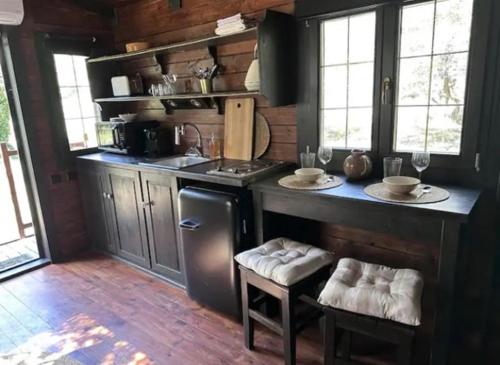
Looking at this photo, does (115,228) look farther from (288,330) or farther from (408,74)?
(408,74)

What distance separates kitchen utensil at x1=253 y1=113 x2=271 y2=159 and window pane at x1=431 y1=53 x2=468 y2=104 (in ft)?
3.53

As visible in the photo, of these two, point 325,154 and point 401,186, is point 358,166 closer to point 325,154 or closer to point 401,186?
point 325,154

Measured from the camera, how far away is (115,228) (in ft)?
10.3

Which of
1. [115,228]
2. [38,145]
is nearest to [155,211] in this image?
[115,228]

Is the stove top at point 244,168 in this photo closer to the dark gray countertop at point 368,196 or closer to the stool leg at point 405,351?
the dark gray countertop at point 368,196

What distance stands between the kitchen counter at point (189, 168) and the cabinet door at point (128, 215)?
0.25 feet

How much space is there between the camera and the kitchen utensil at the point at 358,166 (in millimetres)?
1997

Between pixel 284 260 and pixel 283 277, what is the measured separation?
6.1 inches

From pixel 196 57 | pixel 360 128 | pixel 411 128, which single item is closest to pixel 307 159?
pixel 360 128

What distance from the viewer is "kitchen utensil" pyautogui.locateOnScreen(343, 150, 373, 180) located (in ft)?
6.55

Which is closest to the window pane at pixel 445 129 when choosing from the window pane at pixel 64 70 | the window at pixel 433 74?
the window at pixel 433 74

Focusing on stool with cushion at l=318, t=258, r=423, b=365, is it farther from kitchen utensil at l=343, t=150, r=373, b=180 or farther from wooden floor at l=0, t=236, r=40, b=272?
wooden floor at l=0, t=236, r=40, b=272

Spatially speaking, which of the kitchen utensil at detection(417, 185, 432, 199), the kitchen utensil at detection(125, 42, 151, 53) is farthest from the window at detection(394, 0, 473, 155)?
the kitchen utensil at detection(125, 42, 151, 53)

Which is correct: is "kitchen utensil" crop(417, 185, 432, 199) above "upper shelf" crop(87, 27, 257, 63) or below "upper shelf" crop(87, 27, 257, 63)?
below
